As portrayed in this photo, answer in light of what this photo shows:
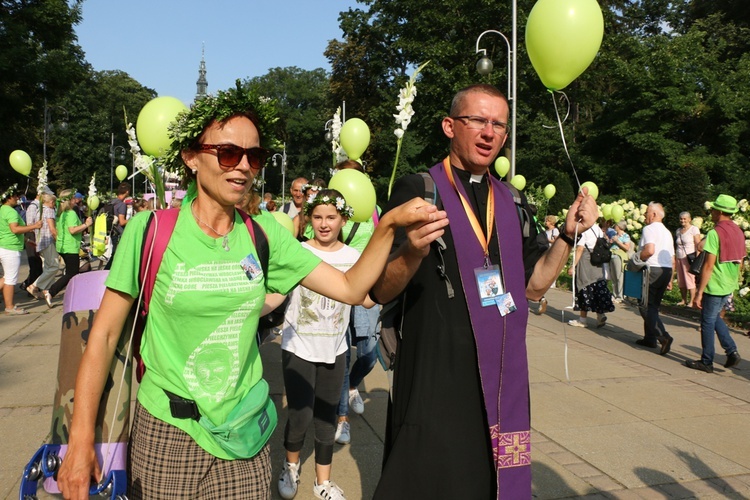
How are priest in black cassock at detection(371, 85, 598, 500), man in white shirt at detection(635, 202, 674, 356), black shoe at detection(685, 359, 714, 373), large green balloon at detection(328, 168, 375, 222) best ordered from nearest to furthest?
1. priest in black cassock at detection(371, 85, 598, 500)
2. large green balloon at detection(328, 168, 375, 222)
3. black shoe at detection(685, 359, 714, 373)
4. man in white shirt at detection(635, 202, 674, 356)

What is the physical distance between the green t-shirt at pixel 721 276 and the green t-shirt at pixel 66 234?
1001cm

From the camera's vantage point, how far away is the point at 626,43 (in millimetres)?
27547

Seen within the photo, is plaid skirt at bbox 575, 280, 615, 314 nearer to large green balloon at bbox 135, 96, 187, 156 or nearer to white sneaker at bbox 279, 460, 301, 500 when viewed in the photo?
white sneaker at bbox 279, 460, 301, 500

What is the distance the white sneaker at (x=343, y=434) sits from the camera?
495cm

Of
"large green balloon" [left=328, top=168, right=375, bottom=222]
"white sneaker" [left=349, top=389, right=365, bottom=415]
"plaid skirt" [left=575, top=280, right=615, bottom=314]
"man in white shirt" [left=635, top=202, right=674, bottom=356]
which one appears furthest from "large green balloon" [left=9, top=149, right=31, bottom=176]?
"man in white shirt" [left=635, top=202, right=674, bottom=356]

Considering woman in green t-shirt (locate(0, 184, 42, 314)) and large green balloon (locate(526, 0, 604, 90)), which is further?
woman in green t-shirt (locate(0, 184, 42, 314))

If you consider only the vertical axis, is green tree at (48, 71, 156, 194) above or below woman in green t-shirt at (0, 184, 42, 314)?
above

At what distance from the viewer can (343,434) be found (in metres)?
4.97

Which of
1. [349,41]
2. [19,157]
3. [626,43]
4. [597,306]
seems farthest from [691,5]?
[19,157]

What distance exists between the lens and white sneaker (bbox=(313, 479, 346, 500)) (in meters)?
3.89

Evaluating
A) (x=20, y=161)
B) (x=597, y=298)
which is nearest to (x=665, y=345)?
(x=597, y=298)

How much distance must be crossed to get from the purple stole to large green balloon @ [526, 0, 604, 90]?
1.50 metres

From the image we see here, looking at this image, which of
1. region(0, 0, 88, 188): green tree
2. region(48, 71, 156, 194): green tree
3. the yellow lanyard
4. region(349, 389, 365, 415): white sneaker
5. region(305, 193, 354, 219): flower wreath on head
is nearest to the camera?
the yellow lanyard

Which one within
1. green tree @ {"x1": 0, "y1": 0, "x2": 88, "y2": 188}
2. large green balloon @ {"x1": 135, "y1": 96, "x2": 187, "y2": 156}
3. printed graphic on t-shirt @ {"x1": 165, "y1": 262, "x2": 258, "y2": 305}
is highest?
green tree @ {"x1": 0, "y1": 0, "x2": 88, "y2": 188}
